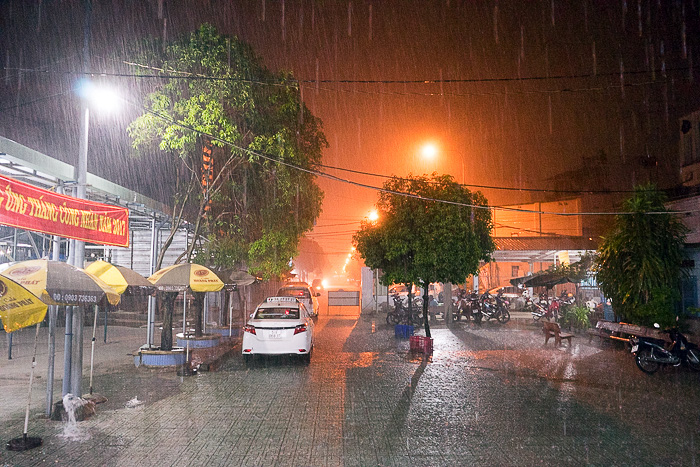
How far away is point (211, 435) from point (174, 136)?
7765 mm

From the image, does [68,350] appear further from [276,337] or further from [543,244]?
[543,244]

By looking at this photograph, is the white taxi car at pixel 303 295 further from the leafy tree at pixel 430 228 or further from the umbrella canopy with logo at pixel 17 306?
the umbrella canopy with logo at pixel 17 306

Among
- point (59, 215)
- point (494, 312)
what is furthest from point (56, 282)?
point (494, 312)

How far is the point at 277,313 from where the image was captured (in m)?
13.0

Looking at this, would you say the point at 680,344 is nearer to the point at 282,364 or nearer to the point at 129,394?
the point at 282,364

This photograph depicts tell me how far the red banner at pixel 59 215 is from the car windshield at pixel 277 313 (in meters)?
4.30

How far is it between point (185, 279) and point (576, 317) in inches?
659

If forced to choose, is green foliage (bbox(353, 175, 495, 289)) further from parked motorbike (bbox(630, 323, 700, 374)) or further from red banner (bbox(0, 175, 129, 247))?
red banner (bbox(0, 175, 129, 247))

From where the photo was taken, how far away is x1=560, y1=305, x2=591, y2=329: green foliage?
21500 millimetres

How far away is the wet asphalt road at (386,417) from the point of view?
241 inches

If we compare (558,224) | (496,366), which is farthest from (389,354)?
(558,224)

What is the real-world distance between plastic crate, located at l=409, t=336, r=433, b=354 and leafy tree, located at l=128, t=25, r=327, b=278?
4.54 m

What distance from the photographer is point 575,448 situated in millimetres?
6391

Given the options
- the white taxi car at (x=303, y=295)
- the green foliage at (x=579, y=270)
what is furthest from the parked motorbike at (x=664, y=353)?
the white taxi car at (x=303, y=295)
